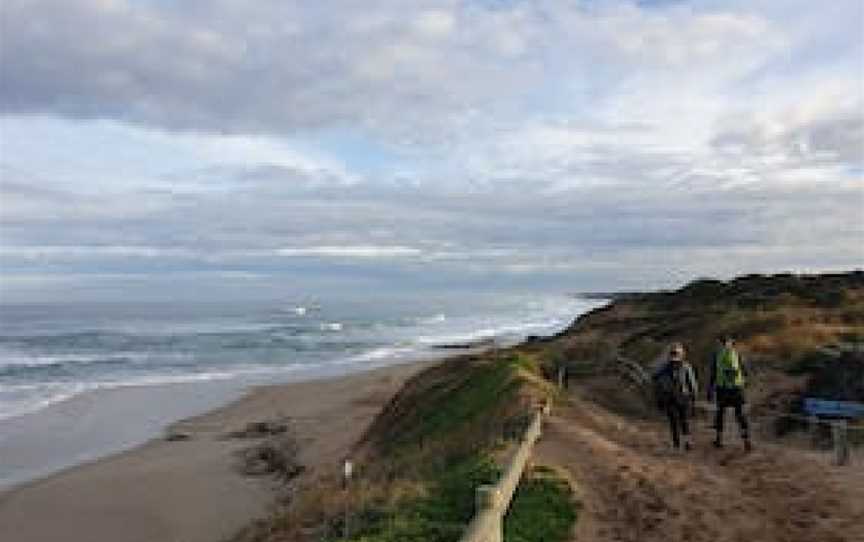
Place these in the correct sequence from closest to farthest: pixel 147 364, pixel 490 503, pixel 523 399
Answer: pixel 490 503 → pixel 523 399 → pixel 147 364

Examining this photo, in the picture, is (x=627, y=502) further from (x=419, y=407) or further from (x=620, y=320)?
(x=620, y=320)

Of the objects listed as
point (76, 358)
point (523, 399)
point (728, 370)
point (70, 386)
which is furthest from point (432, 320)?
point (728, 370)

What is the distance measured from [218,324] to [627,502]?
308ft

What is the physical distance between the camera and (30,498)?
2409 cm

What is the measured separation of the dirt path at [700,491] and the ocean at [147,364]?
15.8m

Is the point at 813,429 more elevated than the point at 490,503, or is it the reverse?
the point at 490,503

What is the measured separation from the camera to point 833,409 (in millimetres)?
19453

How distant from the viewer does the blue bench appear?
752 inches

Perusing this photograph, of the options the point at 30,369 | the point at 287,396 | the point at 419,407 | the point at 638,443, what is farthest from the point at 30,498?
the point at 30,369

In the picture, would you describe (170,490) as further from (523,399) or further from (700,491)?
(700,491)

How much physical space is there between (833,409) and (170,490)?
13.0 m

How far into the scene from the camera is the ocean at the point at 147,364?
112 ft

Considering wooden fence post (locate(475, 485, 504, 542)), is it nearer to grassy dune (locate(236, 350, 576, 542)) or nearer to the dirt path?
grassy dune (locate(236, 350, 576, 542))

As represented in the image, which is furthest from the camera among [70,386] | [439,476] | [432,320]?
[432,320]
